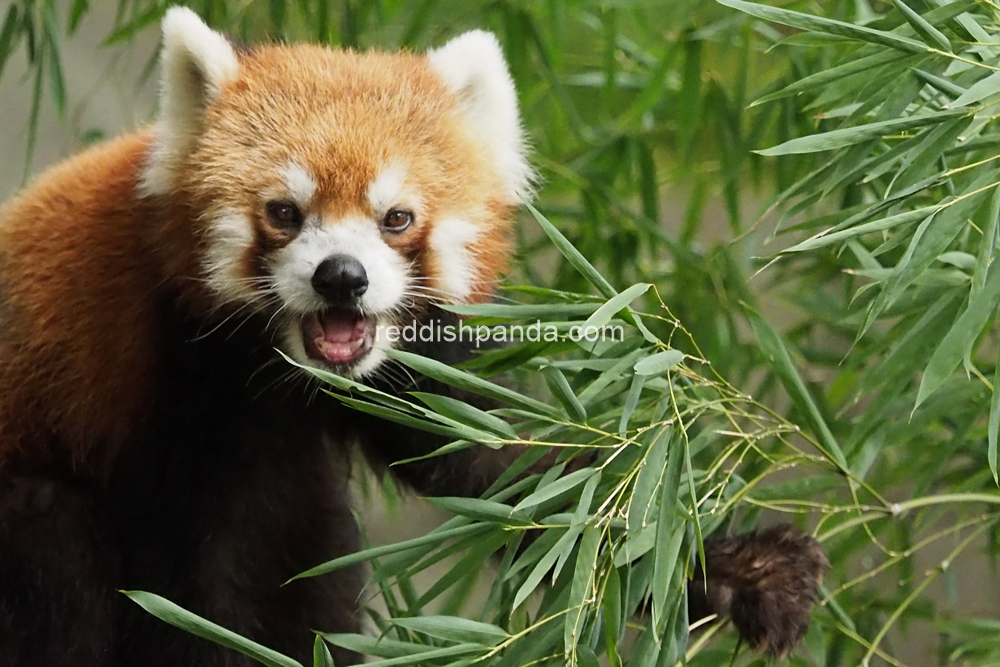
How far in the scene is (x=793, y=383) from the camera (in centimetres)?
171

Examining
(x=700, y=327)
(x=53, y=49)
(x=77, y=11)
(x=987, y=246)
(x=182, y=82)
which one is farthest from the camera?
(x=700, y=327)

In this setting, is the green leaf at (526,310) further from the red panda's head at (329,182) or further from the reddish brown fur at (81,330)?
the reddish brown fur at (81,330)

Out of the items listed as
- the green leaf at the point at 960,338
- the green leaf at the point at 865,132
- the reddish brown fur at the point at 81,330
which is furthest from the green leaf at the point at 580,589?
the reddish brown fur at the point at 81,330

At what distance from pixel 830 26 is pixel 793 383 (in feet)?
1.90

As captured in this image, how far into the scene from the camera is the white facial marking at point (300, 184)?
172cm

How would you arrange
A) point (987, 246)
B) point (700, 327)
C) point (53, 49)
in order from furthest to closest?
1. point (700, 327)
2. point (53, 49)
3. point (987, 246)

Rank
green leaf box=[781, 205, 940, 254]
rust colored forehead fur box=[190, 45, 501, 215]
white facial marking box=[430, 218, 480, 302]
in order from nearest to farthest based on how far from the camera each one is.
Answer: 1. green leaf box=[781, 205, 940, 254]
2. rust colored forehead fur box=[190, 45, 501, 215]
3. white facial marking box=[430, 218, 480, 302]

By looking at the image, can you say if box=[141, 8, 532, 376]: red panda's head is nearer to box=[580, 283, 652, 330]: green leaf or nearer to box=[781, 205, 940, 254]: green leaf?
box=[580, 283, 652, 330]: green leaf

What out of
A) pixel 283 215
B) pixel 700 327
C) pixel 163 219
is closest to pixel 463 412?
pixel 283 215

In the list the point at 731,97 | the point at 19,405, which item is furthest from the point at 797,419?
the point at 19,405

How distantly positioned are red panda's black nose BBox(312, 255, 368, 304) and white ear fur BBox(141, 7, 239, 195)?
38cm

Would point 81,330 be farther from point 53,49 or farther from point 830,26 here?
point 830,26

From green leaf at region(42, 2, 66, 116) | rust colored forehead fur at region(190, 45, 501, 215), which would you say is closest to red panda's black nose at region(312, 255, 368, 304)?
rust colored forehead fur at region(190, 45, 501, 215)

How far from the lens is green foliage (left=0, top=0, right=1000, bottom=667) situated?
4.59ft
